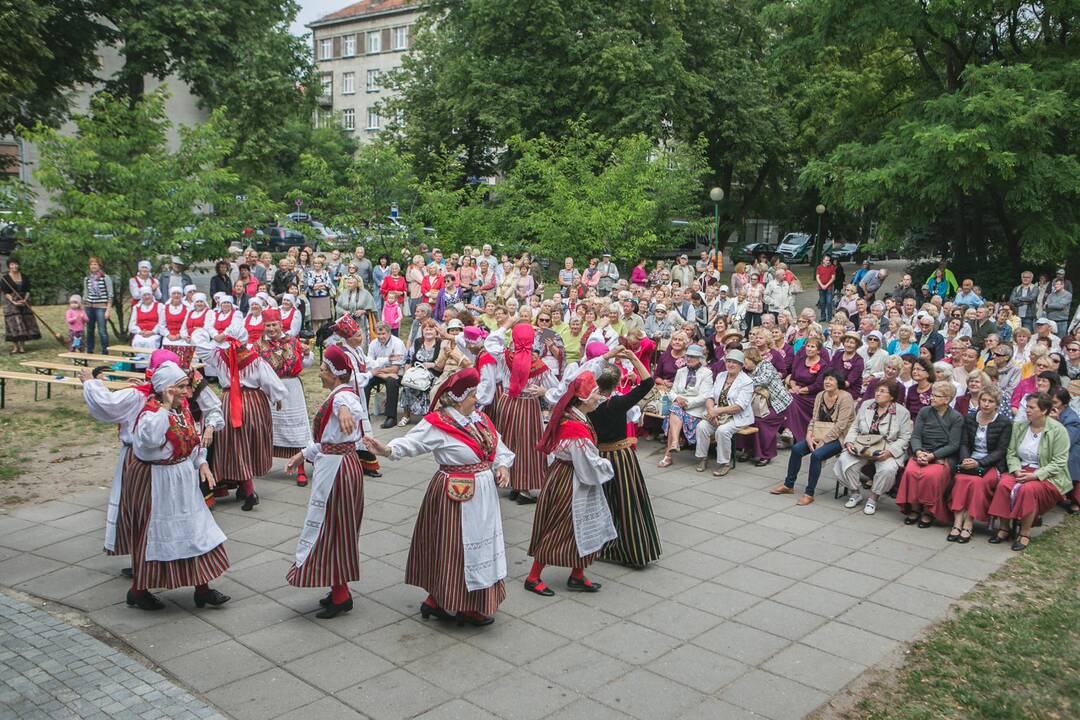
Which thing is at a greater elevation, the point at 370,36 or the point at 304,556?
the point at 370,36

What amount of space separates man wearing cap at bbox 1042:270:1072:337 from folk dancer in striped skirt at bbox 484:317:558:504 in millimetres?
12436

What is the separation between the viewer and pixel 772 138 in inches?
1373

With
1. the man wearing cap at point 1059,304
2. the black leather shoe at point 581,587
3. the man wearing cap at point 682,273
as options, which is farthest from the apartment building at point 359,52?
the black leather shoe at point 581,587

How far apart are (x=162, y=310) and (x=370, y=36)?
58.3 meters

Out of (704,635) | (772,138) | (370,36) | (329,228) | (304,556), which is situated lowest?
(704,635)

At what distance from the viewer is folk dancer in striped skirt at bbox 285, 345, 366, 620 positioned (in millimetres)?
6598

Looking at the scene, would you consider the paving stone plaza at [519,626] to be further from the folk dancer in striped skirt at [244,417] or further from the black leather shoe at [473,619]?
the folk dancer in striped skirt at [244,417]

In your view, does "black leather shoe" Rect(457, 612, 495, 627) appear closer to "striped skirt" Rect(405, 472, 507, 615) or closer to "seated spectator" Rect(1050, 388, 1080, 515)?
"striped skirt" Rect(405, 472, 507, 615)

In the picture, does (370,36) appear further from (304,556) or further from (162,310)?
(304,556)

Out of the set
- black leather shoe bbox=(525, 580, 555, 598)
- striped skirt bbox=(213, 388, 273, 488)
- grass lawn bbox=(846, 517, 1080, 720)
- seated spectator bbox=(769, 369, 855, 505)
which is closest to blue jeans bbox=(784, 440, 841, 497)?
seated spectator bbox=(769, 369, 855, 505)

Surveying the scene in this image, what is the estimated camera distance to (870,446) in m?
9.75

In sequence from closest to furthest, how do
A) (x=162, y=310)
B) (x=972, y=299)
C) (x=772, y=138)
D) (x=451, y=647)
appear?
(x=451, y=647) → (x=162, y=310) → (x=972, y=299) → (x=772, y=138)

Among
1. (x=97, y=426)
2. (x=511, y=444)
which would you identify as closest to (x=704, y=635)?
(x=511, y=444)

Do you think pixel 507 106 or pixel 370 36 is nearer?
pixel 507 106
